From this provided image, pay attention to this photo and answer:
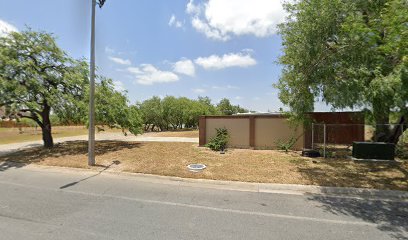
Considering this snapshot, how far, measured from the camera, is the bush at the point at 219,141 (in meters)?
13.6

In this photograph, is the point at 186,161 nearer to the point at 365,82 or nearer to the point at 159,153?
the point at 159,153

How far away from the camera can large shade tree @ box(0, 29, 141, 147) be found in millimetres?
12320

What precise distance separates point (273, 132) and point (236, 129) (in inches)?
82.6

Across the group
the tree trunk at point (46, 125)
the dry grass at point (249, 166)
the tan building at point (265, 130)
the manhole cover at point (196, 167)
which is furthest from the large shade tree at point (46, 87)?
the manhole cover at point (196, 167)

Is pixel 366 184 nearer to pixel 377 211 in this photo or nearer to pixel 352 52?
pixel 377 211

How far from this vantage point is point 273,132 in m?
14.2

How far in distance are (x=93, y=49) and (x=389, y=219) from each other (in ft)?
34.7

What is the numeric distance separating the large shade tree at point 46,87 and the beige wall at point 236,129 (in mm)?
5299

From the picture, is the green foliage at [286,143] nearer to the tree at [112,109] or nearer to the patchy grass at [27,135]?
the tree at [112,109]

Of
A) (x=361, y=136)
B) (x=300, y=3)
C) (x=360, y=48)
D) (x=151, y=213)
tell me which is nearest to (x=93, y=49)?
(x=151, y=213)

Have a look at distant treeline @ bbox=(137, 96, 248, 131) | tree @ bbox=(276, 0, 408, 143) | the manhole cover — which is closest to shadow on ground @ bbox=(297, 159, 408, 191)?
tree @ bbox=(276, 0, 408, 143)

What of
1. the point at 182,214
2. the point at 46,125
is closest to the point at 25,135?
the point at 46,125

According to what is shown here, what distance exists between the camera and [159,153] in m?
12.5

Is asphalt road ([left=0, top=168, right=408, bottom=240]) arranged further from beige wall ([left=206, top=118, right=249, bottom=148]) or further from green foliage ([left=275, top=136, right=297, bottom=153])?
beige wall ([left=206, top=118, right=249, bottom=148])
